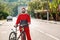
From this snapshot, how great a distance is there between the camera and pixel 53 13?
6656 cm

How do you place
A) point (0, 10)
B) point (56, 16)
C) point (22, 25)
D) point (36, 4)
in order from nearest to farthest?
point (22, 25) → point (56, 16) → point (0, 10) → point (36, 4)

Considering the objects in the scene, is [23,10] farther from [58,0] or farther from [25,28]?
[58,0]

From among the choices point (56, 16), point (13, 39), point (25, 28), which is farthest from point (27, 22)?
point (56, 16)

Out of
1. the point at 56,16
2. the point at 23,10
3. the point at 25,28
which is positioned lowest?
the point at 56,16

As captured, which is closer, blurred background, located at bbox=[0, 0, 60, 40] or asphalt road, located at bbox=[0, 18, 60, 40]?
asphalt road, located at bbox=[0, 18, 60, 40]

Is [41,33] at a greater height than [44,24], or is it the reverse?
[41,33]

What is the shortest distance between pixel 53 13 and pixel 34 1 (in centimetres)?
6134

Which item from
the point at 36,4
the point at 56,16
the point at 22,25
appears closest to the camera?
the point at 22,25

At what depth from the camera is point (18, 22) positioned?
13188 mm

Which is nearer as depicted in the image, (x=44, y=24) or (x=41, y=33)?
(x=41, y=33)

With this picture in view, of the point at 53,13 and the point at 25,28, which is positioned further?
the point at 53,13

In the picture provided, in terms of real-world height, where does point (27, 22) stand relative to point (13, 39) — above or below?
above

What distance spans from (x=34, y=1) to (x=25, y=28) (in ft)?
377

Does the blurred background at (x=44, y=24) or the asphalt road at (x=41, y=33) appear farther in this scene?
the blurred background at (x=44, y=24)
